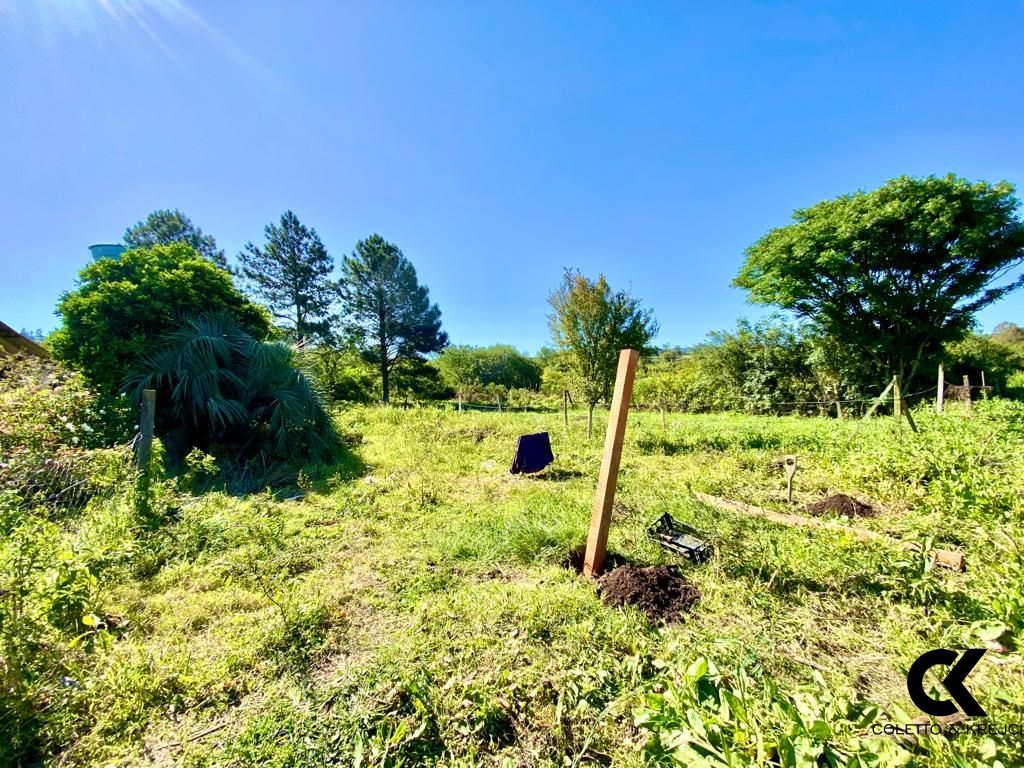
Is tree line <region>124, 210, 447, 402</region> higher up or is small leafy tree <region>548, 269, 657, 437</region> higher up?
tree line <region>124, 210, 447, 402</region>

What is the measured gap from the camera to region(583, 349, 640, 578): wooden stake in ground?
263cm

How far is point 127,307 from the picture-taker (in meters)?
6.12

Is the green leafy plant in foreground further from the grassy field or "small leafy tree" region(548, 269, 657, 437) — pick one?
"small leafy tree" region(548, 269, 657, 437)

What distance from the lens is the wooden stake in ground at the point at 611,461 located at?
8.64 ft

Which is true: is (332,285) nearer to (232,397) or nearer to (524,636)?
(232,397)

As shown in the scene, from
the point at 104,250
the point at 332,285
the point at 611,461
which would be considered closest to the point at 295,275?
the point at 332,285

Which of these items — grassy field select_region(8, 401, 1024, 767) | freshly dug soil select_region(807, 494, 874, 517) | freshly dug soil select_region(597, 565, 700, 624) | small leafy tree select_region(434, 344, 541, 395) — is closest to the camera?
grassy field select_region(8, 401, 1024, 767)

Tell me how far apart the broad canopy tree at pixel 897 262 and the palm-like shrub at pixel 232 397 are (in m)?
15.3

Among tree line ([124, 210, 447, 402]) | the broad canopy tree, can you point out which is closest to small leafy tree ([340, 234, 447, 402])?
tree line ([124, 210, 447, 402])

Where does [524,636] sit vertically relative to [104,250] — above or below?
below

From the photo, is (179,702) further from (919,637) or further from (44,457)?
(919,637)

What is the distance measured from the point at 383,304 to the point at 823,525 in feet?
72.6

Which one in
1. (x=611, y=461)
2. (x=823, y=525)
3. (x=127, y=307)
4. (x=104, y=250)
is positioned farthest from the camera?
(x=104, y=250)

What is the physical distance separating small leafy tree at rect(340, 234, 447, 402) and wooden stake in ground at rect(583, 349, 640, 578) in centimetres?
2059
